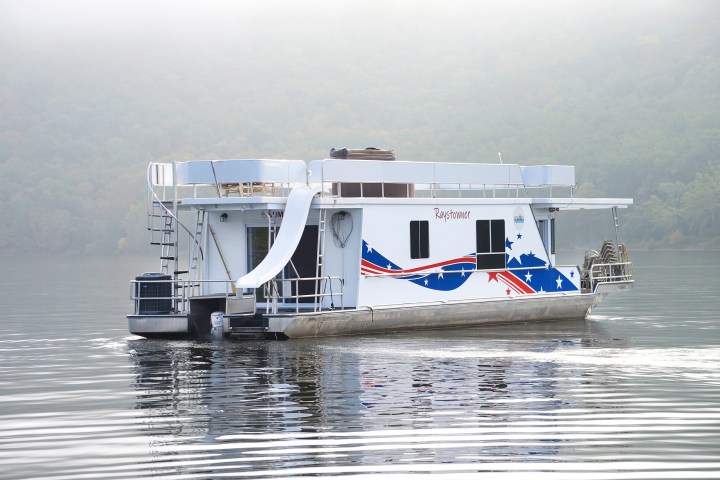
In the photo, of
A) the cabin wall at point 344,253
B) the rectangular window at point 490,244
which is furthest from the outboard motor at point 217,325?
the rectangular window at point 490,244

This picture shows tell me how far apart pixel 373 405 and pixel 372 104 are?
153 meters

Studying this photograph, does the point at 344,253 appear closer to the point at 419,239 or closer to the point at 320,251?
the point at 320,251

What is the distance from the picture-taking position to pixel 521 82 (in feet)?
561

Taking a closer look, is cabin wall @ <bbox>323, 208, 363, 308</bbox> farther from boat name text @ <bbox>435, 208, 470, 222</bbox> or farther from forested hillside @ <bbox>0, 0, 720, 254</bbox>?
forested hillside @ <bbox>0, 0, 720, 254</bbox>

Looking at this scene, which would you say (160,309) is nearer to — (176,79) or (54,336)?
(54,336)

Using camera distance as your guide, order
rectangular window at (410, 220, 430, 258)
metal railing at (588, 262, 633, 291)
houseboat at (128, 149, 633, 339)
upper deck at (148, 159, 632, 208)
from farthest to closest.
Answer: metal railing at (588, 262, 633, 291) < rectangular window at (410, 220, 430, 258) < upper deck at (148, 159, 632, 208) < houseboat at (128, 149, 633, 339)

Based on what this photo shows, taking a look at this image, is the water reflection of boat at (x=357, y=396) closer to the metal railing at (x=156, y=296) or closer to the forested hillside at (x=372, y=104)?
the metal railing at (x=156, y=296)

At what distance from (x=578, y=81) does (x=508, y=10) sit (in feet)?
101

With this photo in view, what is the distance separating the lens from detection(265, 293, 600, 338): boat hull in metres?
24.3

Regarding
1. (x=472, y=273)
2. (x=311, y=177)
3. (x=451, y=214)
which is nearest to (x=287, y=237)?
(x=311, y=177)

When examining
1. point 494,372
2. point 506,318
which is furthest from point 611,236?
point 494,372

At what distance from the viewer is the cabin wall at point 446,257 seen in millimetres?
25750

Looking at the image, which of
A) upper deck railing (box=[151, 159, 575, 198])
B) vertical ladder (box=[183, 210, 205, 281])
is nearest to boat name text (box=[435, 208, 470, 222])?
upper deck railing (box=[151, 159, 575, 198])

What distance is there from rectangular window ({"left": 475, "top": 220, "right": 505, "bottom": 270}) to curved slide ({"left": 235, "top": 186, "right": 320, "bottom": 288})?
14.5 ft
